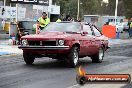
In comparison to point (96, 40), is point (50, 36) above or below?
above

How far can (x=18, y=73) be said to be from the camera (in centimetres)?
1202

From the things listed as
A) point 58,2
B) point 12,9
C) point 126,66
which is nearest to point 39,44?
point 126,66

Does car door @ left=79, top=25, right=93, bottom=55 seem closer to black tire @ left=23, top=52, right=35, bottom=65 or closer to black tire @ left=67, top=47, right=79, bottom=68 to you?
black tire @ left=67, top=47, right=79, bottom=68

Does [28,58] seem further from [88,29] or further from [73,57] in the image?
[88,29]

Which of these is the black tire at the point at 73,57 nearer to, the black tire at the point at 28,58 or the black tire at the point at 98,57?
the black tire at the point at 28,58

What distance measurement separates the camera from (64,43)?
13289 mm

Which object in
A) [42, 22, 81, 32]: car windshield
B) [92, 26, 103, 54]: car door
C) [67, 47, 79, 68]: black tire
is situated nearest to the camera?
[67, 47, 79, 68]: black tire

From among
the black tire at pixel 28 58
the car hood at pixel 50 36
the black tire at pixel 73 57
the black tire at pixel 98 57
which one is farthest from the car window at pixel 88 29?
the black tire at pixel 28 58

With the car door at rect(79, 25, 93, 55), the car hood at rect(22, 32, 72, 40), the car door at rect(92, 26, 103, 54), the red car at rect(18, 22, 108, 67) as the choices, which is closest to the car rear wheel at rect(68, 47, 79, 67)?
the red car at rect(18, 22, 108, 67)

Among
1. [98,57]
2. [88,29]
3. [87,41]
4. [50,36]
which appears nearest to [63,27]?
[87,41]

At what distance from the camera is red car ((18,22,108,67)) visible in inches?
523

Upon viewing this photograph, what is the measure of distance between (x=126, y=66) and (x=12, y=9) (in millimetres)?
32046

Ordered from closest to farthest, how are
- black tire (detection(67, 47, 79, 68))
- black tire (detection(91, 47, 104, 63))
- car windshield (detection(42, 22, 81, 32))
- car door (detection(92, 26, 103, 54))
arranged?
black tire (detection(67, 47, 79, 68))
car windshield (detection(42, 22, 81, 32))
car door (detection(92, 26, 103, 54))
black tire (detection(91, 47, 104, 63))

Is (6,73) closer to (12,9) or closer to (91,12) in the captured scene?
(12,9)
